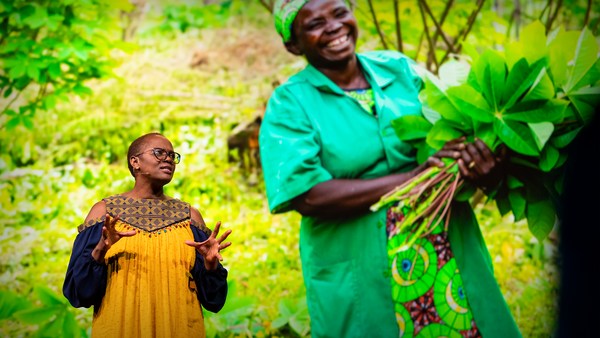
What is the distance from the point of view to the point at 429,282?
2.18 meters

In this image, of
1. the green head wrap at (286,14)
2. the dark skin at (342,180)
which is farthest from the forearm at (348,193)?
the green head wrap at (286,14)

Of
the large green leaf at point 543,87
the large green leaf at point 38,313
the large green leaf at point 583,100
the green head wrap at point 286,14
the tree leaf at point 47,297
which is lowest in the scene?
the large green leaf at point 38,313

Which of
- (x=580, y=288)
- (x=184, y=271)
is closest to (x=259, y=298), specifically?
(x=184, y=271)

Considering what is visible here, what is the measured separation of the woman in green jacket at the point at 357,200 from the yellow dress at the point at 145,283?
72cm

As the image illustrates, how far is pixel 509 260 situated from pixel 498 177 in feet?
9.02

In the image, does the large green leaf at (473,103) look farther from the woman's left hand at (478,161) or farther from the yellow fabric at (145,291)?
the yellow fabric at (145,291)

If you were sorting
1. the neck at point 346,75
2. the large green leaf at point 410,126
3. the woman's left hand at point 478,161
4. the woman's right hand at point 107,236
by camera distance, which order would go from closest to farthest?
the woman's right hand at point 107,236, the woman's left hand at point 478,161, the large green leaf at point 410,126, the neck at point 346,75

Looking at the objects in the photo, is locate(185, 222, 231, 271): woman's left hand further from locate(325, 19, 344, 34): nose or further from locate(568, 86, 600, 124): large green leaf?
locate(568, 86, 600, 124): large green leaf

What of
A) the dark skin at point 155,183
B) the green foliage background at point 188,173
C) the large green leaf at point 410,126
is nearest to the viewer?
the dark skin at point 155,183

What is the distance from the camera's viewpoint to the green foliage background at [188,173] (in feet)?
12.4

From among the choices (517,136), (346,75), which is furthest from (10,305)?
(517,136)

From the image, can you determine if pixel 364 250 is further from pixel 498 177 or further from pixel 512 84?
pixel 512 84

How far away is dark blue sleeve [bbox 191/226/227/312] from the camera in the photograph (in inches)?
59.5

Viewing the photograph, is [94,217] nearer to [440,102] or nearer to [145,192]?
[145,192]
